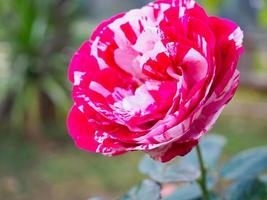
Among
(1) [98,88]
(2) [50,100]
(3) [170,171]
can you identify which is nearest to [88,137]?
(1) [98,88]

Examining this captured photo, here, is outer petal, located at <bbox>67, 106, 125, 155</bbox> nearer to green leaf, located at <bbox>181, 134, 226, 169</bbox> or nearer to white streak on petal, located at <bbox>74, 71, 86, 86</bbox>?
white streak on petal, located at <bbox>74, 71, 86, 86</bbox>

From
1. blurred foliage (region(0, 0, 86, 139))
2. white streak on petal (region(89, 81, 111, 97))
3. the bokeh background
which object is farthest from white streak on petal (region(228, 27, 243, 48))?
blurred foliage (region(0, 0, 86, 139))

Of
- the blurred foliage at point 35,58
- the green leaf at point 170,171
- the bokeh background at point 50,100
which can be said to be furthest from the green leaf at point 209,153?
the blurred foliage at point 35,58

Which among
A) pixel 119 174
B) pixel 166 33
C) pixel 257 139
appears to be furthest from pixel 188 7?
pixel 257 139

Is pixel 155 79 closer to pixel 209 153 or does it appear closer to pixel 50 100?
pixel 209 153

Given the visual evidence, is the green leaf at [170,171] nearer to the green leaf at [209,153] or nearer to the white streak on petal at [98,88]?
the green leaf at [209,153]

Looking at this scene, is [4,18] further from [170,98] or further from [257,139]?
[170,98]
